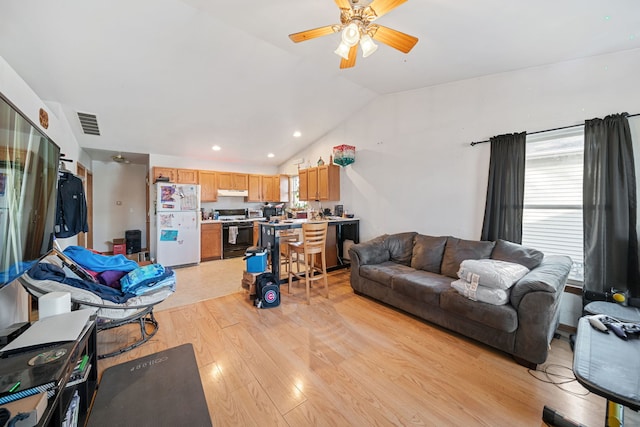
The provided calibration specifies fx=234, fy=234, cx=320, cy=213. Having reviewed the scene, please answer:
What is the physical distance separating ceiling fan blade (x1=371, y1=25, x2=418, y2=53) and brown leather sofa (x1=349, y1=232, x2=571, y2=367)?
7.42 ft

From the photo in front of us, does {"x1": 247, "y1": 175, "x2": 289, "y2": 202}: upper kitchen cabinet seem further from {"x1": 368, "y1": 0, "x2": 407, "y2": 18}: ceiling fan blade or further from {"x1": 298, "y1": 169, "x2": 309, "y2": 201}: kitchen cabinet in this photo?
{"x1": 368, "y1": 0, "x2": 407, "y2": 18}: ceiling fan blade

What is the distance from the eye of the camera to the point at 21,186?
133cm

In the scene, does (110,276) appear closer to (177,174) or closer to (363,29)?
(363,29)

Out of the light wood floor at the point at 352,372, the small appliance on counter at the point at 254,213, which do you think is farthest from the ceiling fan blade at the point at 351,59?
the small appliance on counter at the point at 254,213

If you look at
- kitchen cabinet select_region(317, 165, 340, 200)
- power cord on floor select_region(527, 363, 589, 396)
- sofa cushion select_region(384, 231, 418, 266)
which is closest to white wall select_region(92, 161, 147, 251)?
kitchen cabinet select_region(317, 165, 340, 200)

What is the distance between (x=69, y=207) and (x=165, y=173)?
2.44 meters

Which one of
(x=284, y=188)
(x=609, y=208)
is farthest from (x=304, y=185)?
(x=609, y=208)

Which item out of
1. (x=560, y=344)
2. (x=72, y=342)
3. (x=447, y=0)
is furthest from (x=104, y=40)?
(x=560, y=344)

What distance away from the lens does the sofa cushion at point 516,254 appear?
8.06ft

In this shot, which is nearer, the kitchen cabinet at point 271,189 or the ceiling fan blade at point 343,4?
the ceiling fan blade at point 343,4

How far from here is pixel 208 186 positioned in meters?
5.75

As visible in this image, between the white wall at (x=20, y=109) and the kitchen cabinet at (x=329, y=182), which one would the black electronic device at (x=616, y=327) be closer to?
the white wall at (x=20, y=109)

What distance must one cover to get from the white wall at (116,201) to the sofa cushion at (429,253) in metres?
6.78

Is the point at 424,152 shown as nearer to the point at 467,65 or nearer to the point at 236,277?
the point at 467,65
